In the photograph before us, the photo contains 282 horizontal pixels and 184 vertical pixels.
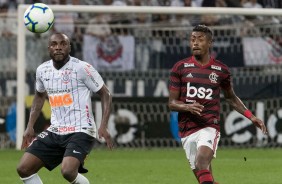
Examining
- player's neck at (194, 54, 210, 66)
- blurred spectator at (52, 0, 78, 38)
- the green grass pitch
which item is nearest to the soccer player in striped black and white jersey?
player's neck at (194, 54, 210, 66)

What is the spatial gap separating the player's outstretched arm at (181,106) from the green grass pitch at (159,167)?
2.78m

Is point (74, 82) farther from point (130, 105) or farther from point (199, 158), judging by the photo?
point (130, 105)

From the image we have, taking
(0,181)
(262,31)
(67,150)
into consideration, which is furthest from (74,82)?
(262,31)

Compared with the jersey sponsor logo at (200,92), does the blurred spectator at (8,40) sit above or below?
below

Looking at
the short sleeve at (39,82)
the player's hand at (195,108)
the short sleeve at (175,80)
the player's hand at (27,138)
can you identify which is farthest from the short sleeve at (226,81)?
the player's hand at (27,138)

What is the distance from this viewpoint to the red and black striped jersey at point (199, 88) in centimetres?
973

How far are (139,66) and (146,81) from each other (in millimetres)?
325

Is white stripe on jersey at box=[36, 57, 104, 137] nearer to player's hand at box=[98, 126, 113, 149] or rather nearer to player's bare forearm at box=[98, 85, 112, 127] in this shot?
player's bare forearm at box=[98, 85, 112, 127]

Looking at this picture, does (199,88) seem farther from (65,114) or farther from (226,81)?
(65,114)

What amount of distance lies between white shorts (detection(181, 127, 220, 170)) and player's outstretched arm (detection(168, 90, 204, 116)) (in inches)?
11.6

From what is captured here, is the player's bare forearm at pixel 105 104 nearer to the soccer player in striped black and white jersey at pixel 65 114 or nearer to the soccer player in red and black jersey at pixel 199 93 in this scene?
the soccer player in striped black and white jersey at pixel 65 114

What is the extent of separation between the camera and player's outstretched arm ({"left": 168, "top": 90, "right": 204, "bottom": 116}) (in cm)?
934

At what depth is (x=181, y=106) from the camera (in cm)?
948

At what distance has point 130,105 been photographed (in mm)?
17703
